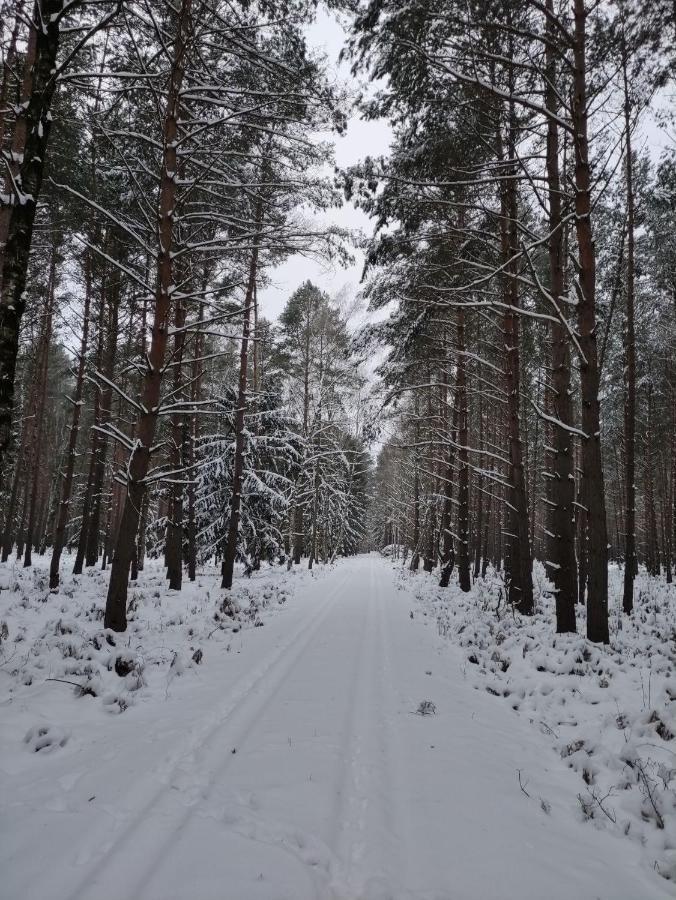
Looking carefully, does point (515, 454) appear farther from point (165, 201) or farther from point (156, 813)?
point (156, 813)

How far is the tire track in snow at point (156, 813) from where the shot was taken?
2150 mm

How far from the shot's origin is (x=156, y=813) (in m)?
2.72

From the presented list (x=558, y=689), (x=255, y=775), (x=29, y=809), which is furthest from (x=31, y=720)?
(x=558, y=689)

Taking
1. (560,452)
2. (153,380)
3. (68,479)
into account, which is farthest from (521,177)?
(68,479)

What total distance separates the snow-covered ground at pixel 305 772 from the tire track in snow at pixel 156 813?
14 millimetres

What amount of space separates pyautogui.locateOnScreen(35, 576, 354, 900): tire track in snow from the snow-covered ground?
14mm

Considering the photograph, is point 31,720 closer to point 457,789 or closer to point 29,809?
point 29,809

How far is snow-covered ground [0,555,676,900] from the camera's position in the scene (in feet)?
7.63

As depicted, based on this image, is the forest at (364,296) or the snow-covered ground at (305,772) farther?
the forest at (364,296)

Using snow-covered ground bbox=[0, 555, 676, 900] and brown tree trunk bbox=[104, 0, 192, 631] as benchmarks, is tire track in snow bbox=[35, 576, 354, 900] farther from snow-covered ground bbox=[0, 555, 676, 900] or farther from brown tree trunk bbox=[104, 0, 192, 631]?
brown tree trunk bbox=[104, 0, 192, 631]

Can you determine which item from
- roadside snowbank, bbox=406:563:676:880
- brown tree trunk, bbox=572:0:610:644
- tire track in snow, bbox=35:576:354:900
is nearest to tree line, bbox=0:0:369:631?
tire track in snow, bbox=35:576:354:900

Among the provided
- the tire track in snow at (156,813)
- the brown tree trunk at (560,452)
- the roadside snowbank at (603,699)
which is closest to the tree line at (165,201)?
the tire track in snow at (156,813)

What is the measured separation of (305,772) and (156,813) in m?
1.07

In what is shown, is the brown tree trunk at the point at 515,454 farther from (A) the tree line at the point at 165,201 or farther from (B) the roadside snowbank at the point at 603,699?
(A) the tree line at the point at 165,201
